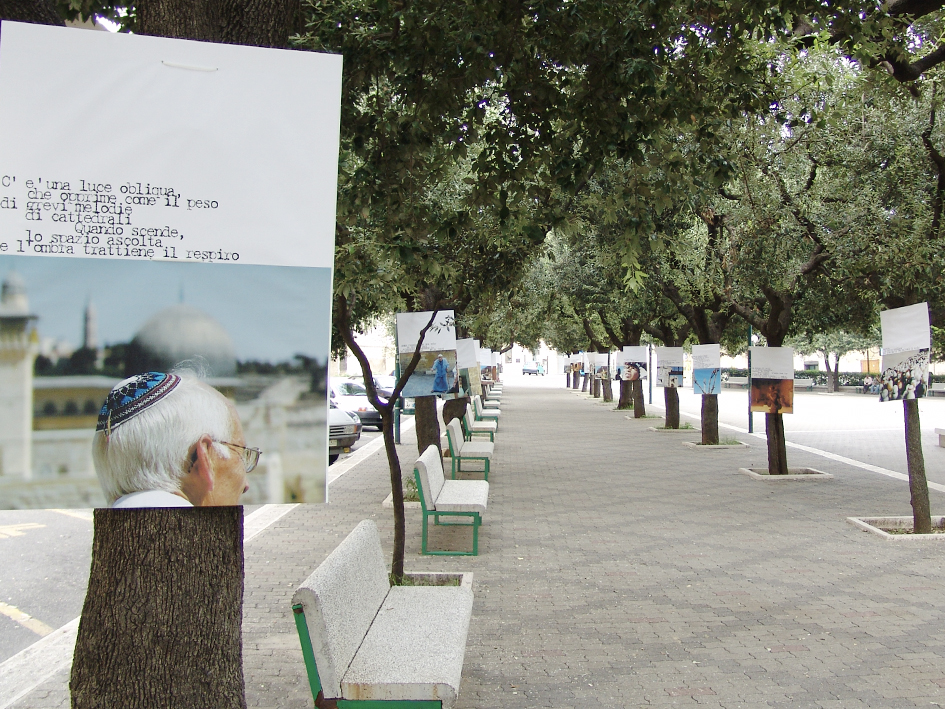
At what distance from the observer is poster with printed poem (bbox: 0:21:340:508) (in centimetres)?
237

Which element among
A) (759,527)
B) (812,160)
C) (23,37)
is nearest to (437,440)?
(759,527)

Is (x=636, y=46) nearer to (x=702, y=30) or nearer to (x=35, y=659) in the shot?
(x=702, y=30)

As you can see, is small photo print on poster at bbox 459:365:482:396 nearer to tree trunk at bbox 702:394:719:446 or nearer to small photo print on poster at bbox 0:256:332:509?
tree trunk at bbox 702:394:719:446

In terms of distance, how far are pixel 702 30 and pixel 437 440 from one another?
6.95 metres

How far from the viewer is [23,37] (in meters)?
2.46

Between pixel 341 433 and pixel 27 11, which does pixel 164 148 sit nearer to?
pixel 27 11

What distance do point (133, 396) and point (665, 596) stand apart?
468 cm

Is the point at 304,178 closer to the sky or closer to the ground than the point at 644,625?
closer to the sky

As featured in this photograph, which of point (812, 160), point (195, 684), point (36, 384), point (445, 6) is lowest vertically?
point (195, 684)

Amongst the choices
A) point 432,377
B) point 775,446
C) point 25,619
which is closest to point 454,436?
point 432,377

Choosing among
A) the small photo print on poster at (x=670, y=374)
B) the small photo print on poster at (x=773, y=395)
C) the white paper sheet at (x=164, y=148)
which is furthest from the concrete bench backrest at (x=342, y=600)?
the small photo print on poster at (x=670, y=374)

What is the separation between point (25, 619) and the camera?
19.2ft

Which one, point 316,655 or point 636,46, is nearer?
point 316,655

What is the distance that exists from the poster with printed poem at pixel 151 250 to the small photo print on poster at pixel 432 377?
303 inches
